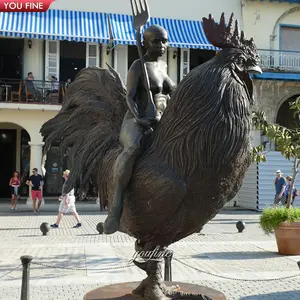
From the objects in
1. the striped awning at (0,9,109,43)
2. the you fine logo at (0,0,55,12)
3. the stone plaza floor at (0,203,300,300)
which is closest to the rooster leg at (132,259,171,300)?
the stone plaza floor at (0,203,300,300)

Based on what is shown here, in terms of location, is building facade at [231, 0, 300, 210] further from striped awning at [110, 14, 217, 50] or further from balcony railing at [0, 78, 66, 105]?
balcony railing at [0, 78, 66, 105]

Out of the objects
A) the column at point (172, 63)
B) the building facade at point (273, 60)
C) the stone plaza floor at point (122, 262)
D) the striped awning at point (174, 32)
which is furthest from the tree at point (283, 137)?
the column at point (172, 63)

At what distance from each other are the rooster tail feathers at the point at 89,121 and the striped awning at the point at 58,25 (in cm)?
1446

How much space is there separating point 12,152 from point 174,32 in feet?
33.1

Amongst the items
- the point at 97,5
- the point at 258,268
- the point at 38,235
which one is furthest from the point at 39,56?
the point at 258,268

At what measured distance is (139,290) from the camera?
14.5ft

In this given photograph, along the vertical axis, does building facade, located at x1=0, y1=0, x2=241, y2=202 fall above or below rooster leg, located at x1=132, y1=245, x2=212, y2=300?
above

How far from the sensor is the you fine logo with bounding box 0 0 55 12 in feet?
37.4

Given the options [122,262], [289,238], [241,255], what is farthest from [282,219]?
[122,262]

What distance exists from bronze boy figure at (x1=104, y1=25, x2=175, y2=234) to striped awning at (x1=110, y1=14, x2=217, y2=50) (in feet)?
49.3

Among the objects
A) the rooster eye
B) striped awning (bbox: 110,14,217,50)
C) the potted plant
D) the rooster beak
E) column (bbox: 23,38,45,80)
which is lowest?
the potted plant

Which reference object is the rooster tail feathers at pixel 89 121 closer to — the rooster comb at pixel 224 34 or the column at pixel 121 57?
the rooster comb at pixel 224 34

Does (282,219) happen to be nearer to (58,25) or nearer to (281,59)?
(58,25)

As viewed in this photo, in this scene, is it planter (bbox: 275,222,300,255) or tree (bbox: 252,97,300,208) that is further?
tree (bbox: 252,97,300,208)
